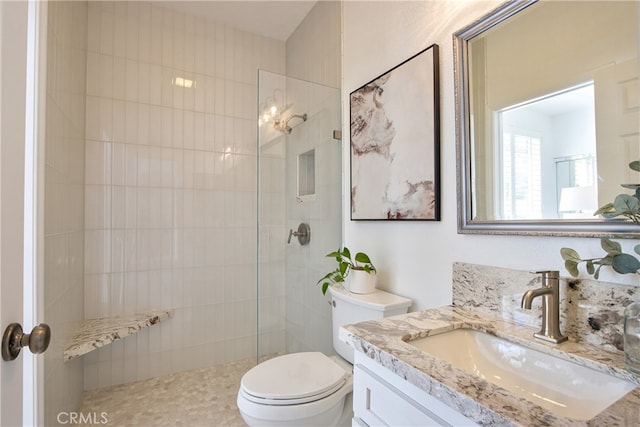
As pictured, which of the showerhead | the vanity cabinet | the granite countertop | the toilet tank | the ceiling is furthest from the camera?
the ceiling

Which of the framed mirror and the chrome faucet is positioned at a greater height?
the framed mirror

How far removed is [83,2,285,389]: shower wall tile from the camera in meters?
2.05

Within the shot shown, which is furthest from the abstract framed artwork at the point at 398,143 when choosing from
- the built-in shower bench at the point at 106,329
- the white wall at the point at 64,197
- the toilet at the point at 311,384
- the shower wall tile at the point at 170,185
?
the built-in shower bench at the point at 106,329

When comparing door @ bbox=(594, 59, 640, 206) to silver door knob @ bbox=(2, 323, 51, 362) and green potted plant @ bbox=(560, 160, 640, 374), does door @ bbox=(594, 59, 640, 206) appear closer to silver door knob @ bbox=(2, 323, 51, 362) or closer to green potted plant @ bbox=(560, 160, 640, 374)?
green potted plant @ bbox=(560, 160, 640, 374)

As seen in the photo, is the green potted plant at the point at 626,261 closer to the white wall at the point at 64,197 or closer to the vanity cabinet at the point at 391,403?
the vanity cabinet at the point at 391,403

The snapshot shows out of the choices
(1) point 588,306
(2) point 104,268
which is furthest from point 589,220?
(2) point 104,268

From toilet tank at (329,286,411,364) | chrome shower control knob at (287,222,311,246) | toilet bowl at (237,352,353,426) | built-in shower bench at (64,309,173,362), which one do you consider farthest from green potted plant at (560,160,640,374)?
built-in shower bench at (64,309,173,362)

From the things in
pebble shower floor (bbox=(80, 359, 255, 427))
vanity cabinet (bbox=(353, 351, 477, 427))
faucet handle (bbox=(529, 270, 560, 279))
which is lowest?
pebble shower floor (bbox=(80, 359, 255, 427))

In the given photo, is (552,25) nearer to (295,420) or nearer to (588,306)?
(588,306)

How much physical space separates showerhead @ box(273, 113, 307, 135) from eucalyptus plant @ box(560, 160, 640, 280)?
1.49 metres

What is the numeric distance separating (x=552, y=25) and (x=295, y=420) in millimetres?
1588

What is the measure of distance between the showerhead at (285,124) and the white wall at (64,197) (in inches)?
40.1

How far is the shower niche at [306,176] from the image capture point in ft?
6.22

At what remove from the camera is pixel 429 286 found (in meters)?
1.28
